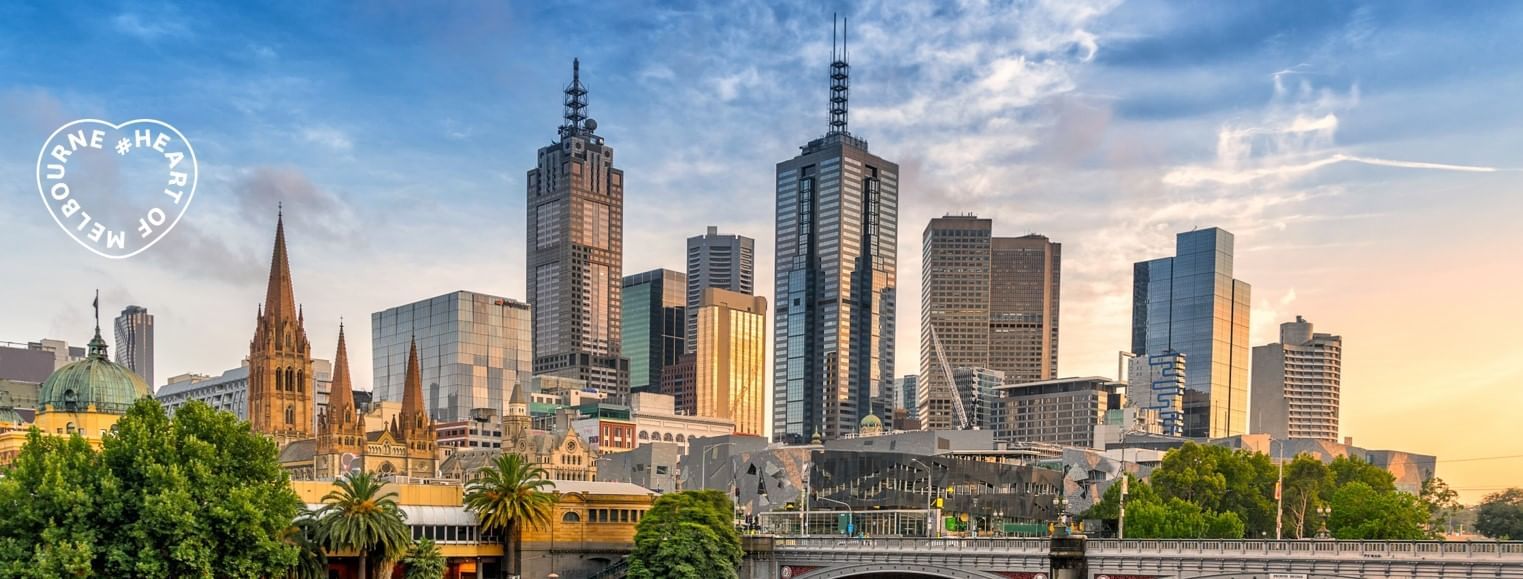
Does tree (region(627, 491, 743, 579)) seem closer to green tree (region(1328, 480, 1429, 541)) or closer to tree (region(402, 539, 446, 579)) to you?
tree (region(402, 539, 446, 579))

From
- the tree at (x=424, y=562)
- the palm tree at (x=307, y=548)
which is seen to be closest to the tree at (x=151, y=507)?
the palm tree at (x=307, y=548)

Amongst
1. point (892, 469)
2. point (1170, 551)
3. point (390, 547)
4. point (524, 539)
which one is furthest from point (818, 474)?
point (1170, 551)

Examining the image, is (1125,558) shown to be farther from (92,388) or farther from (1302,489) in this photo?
(92,388)

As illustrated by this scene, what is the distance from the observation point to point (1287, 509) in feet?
527

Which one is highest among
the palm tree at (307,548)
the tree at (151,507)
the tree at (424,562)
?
the tree at (151,507)

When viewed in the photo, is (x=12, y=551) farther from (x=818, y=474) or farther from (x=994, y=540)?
(x=818, y=474)

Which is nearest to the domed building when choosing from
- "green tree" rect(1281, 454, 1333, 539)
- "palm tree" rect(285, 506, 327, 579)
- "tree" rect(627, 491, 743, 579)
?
"palm tree" rect(285, 506, 327, 579)

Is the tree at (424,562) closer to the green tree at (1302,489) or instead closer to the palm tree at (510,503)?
the palm tree at (510,503)

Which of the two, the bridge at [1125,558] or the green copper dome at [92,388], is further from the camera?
the green copper dome at [92,388]

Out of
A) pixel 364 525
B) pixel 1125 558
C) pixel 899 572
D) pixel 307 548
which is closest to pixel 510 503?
pixel 364 525

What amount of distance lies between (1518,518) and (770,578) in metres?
128

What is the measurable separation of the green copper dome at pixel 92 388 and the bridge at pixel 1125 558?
92541 millimetres

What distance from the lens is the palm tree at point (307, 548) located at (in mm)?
101000

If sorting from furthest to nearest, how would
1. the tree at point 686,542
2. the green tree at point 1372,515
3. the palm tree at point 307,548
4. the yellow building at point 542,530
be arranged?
the green tree at point 1372,515, the yellow building at point 542,530, the tree at point 686,542, the palm tree at point 307,548
